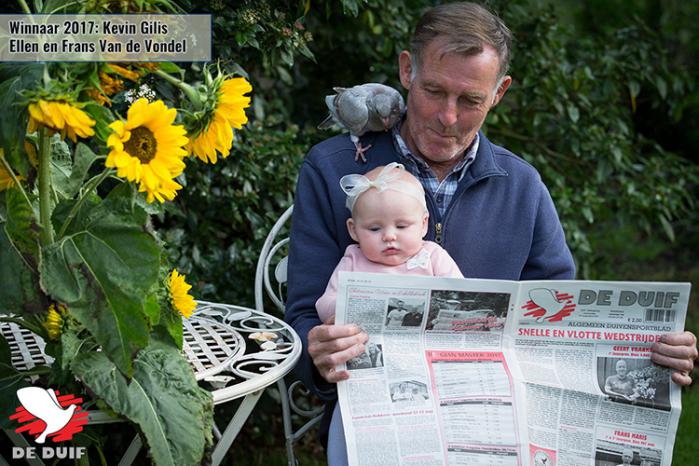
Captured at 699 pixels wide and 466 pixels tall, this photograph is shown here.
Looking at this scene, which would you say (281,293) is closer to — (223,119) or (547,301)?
(547,301)

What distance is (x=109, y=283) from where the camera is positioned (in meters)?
1.44

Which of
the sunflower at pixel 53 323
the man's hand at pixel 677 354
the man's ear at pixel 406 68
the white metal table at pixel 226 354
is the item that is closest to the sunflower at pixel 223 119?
the sunflower at pixel 53 323

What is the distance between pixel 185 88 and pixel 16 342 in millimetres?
971

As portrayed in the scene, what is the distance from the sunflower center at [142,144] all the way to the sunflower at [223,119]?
0.37 feet

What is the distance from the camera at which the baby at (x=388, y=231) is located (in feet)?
6.68

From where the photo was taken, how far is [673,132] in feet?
19.2

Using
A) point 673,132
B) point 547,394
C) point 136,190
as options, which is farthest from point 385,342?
point 673,132

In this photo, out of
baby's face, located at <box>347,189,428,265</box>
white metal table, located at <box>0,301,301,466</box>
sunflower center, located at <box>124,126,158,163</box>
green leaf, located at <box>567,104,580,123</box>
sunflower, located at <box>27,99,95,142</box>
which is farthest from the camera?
green leaf, located at <box>567,104,580,123</box>

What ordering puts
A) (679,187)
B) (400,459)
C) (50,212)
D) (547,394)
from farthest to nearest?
(679,187) < (547,394) < (400,459) < (50,212)

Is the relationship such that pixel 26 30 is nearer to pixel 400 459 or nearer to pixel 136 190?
pixel 136 190

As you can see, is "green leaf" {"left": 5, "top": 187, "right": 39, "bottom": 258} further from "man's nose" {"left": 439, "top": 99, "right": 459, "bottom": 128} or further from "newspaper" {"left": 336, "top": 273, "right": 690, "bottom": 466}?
"man's nose" {"left": 439, "top": 99, "right": 459, "bottom": 128}

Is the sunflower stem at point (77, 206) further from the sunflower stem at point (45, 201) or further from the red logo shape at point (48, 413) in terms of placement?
the red logo shape at point (48, 413)

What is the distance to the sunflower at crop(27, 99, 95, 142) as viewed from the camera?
51.0 inches

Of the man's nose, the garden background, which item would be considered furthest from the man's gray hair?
the garden background
